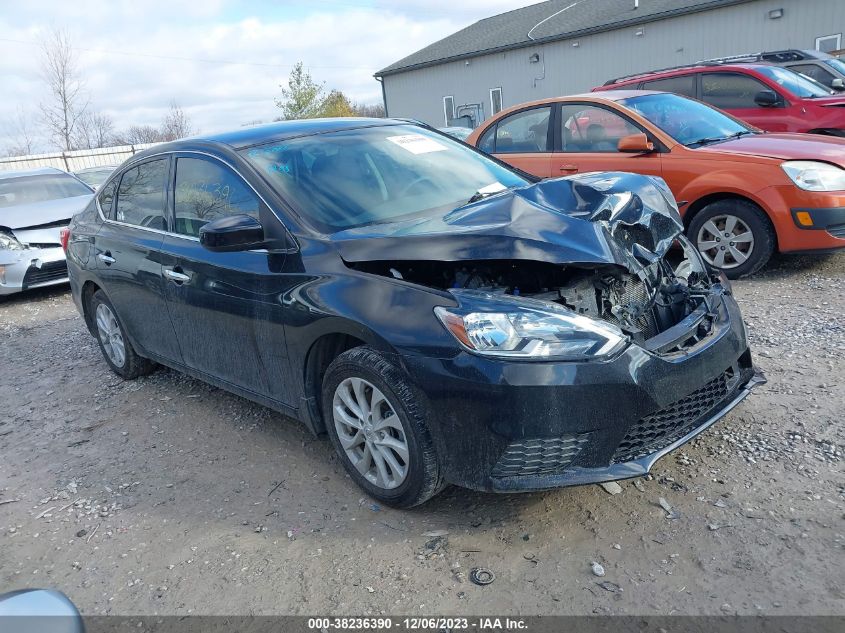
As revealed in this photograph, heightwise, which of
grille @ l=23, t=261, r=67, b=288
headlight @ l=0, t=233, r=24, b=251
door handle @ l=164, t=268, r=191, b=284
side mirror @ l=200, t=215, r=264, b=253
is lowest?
grille @ l=23, t=261, r=67, b=288

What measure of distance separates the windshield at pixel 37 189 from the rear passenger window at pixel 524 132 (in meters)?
5.81

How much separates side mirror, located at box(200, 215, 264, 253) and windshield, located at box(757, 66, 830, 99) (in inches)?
306

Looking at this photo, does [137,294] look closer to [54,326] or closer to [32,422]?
[32,422]

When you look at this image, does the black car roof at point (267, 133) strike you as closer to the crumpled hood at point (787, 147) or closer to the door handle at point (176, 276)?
the door handle at point (176, 276)

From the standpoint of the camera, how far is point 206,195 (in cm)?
387

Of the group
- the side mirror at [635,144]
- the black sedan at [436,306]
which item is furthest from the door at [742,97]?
the black sedan at [436,306]

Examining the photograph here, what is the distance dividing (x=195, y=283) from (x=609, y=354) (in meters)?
2.26

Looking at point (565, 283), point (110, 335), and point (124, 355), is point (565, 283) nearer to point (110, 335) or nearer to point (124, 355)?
point (124, 355)

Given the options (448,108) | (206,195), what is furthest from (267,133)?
Result: (448,108)

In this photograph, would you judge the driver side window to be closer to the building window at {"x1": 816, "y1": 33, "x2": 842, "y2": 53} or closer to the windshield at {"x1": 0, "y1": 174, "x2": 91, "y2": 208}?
the windshield at {"x1": 0, "y1": 174, "x2": 91, "y2": 208}

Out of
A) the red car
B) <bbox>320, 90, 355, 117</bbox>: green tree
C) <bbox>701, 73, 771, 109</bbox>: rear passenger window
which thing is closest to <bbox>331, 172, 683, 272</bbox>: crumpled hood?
the red car

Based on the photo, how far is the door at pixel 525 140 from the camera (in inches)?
279

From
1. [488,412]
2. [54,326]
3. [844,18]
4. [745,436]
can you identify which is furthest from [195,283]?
[844,18]

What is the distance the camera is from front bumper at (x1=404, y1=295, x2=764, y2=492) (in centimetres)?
256
